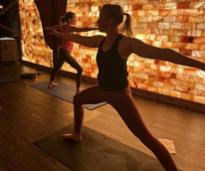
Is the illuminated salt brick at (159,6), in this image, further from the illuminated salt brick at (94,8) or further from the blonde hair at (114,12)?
the blonde hair at (114,12)

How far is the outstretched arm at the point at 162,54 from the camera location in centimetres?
137

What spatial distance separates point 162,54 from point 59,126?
1656 mm

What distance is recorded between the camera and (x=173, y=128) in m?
2.67

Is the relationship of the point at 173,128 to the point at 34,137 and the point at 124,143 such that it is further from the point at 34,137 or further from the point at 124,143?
the point at 34,137

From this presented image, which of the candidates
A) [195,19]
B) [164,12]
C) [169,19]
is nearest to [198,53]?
[195,19]

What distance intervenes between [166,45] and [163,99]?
31.9 inches

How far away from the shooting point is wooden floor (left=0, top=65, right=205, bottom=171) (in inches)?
80.1

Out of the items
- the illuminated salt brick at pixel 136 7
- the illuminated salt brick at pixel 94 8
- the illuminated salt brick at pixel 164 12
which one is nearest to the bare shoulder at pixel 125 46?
the illuminated salt brick at pixel 164 12

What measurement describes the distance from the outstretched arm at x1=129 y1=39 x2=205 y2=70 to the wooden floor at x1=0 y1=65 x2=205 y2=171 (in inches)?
41.7

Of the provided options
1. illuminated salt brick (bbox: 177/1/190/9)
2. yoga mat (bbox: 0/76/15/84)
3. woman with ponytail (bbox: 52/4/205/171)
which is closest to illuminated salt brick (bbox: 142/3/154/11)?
illuminated salt brick (bbox: 177/1/190/9)

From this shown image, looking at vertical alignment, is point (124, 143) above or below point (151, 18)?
below

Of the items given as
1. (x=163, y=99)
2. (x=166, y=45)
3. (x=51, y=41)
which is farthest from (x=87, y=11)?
(x=163, y=99)

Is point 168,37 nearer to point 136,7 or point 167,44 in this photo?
point 167,44

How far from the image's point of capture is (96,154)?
2.13 m
